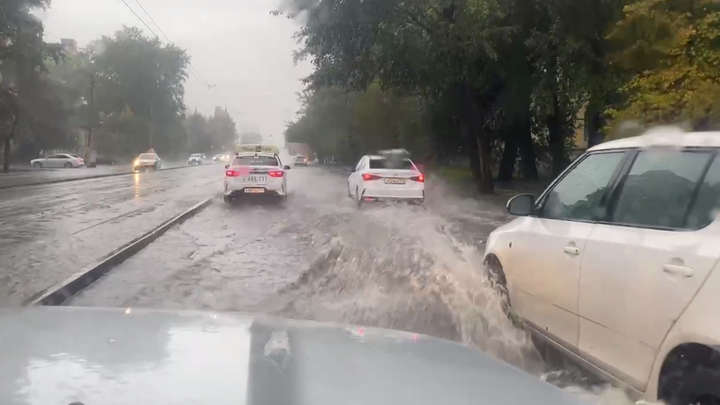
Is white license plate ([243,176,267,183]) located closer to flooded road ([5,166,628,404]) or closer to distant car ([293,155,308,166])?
flooded road ([5,166,628,404])

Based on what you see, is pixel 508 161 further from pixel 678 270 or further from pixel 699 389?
pixel 699 389

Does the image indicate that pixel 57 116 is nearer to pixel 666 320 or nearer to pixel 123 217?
pixel 123 217

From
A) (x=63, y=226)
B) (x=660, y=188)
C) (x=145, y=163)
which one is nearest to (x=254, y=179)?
(x=63, y=226)

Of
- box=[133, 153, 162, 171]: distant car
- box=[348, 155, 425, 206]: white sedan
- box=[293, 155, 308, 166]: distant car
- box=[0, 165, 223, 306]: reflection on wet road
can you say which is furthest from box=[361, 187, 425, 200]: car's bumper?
box=[293, 155, 308, 166]: distant car

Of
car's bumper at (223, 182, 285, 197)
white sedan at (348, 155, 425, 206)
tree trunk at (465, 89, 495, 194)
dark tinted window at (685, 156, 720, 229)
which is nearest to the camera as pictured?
dark tinted window at (685, 156, 720, 229)

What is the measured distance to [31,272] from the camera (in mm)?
9742

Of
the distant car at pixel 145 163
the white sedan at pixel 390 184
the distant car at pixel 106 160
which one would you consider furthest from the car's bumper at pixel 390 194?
the distant car at pixel 106 160

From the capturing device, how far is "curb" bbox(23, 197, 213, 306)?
789cm

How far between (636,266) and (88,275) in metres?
7.17

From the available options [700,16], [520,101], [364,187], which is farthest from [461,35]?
[700,16]

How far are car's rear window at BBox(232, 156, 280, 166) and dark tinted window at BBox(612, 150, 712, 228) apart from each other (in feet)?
61.4

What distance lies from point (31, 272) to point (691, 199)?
8400 mm

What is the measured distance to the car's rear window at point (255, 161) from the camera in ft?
74.5

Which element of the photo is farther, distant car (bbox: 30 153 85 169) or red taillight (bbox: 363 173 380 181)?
distant car (bbox: 30 153 85 169)
